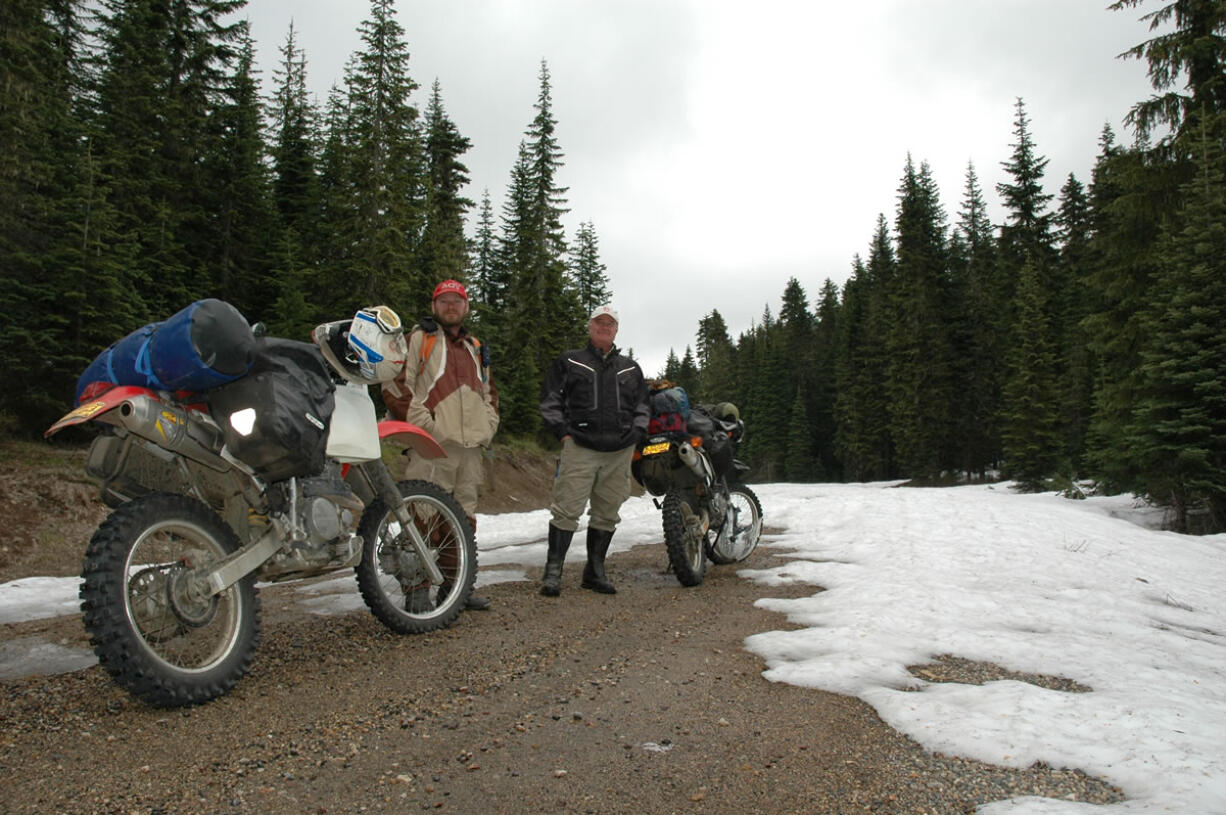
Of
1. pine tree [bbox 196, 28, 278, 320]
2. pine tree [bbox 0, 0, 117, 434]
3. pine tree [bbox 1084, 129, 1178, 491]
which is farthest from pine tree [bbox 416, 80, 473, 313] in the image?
pine tree [bbox 1084, 129, 1178, 491]

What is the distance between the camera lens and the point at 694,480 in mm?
6301

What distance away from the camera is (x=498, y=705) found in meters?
3.02

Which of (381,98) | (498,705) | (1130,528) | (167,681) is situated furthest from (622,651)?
(381,98)

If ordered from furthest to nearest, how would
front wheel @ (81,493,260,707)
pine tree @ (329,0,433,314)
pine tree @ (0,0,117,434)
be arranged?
1. pine tree @ (329,0,433,314)
2. pine tree @ (0,0,117,434)
3. front wheel @ (81,493,260,707)

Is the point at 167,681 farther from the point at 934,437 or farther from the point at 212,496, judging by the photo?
the point at 934,437

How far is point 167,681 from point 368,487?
1.58 m

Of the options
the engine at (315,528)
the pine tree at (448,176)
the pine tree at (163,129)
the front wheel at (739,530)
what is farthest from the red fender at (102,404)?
the pine tree at (448,176)

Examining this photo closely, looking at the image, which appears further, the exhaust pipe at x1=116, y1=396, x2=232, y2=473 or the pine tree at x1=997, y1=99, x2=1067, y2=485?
the pine tree at x1=997, y1=99, x2=1067, y2=485

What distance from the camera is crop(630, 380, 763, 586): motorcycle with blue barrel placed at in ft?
19.5

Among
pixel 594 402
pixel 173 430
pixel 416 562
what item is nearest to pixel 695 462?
pixel 594 402

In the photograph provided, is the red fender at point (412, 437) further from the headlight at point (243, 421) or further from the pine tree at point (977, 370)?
the pine tree at point (977, 370)

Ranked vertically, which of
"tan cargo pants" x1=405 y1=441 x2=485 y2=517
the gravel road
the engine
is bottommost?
the gravel road

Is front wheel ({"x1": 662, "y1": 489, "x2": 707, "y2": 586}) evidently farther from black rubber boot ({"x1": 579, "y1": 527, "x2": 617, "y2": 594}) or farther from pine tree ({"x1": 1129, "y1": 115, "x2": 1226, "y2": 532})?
pine tree ({"x1": 1129, "y1": 115, "x2": 1226, "y2": 532})

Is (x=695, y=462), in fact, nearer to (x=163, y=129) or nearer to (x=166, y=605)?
(x=166, y=605)
